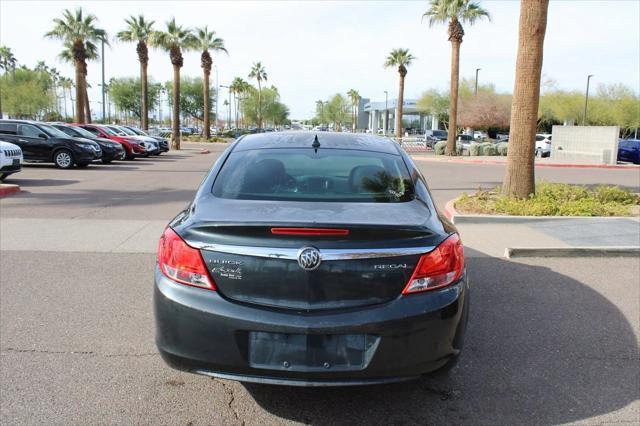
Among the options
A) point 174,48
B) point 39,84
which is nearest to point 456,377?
point 174,48

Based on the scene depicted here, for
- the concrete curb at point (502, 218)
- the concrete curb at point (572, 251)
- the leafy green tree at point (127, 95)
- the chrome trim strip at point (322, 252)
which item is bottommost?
the concrete curb at point (572, 251)

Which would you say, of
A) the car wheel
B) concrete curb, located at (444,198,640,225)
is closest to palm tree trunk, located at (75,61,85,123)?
the car wheel

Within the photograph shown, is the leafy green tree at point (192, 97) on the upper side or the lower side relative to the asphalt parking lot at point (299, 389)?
upper

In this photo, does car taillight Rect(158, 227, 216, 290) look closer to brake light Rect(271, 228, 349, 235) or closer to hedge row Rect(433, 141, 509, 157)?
brake light Rect(271, 228, 349, 235)

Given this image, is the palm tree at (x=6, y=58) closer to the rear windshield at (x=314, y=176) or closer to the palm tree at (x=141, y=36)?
the palm tree at (x=141, y=36)

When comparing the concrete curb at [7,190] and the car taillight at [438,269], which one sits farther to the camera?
the concrete curb at [7,190]

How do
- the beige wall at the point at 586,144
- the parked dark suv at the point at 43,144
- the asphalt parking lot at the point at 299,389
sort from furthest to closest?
the beige wall at the point at 586,144
the parked dark suv at the point at 43,144
the asphalt parking lot at the point at 299,389

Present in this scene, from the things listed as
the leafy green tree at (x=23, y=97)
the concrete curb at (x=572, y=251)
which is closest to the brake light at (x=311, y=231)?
the concrete curb at (x=572, y=251)

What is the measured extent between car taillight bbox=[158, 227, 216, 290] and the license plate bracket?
41 cm

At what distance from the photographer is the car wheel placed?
61.5 feet

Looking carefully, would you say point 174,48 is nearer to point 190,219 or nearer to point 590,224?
point 590,224

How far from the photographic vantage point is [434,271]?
2.93 m

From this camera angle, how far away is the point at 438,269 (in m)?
2.95

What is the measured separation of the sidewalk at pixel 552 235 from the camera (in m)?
7.37
